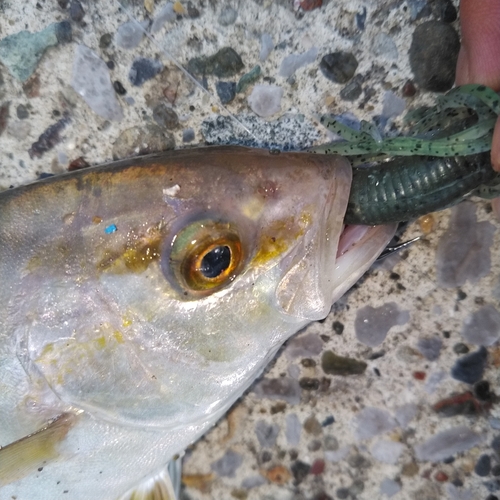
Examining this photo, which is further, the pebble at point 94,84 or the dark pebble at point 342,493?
the dark pebble at point 342,493

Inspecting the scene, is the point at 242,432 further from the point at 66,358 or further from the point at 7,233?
the point at 7,233

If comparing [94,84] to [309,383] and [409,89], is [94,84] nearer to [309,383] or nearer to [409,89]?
[409,89]

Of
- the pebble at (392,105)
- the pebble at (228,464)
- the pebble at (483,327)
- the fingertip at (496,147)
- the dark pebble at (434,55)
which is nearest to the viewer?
the fingertip at (496,147)

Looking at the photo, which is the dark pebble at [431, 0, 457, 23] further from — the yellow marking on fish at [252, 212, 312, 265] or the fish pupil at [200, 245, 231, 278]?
the fish pupil at [200, 245, 231, 278]

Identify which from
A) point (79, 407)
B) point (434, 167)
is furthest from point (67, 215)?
point (434, 167)

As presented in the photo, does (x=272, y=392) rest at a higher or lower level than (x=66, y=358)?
lower

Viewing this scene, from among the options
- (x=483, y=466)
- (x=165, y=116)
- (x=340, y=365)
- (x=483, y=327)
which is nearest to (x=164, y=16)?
(x=165, y=116)

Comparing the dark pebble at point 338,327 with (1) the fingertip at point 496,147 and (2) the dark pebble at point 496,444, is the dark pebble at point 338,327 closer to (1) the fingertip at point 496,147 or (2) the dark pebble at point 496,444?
(2) the dark pebble at point 496,444

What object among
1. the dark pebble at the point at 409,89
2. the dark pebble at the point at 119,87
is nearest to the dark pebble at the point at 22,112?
the dark pebble at the point at 119,87
